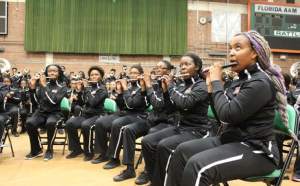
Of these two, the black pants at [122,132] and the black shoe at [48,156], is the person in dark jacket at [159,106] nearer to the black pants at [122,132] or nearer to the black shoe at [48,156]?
the black pants at [122,132]

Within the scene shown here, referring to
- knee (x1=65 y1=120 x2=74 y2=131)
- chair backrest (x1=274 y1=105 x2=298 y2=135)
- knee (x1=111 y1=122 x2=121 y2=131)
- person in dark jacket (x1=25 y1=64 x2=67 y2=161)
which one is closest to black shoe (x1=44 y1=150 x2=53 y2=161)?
person in dark jacket (x1=25 y1=64 x2=67 y2=161)

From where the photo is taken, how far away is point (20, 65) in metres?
12.4

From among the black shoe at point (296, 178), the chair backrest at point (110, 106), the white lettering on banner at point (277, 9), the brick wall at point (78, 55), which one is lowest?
the black shoe at point (296, 178)

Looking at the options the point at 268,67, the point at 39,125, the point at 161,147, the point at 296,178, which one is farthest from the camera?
the point at 39,125

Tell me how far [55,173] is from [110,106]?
4.06 ft

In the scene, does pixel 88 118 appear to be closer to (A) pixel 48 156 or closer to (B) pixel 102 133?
(B) pixel 102 133

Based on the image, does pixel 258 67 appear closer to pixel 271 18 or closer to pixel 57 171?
pixel 57 171

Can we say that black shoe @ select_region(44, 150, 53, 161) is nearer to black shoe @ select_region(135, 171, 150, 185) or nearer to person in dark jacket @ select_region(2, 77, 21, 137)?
black shoe @ select_region(135, 171, 150, 185)

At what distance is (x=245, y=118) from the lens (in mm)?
2092

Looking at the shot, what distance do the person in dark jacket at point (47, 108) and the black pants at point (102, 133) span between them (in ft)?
2.12

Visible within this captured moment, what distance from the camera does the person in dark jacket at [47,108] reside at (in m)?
5.00

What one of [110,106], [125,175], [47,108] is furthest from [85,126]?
[125,175]

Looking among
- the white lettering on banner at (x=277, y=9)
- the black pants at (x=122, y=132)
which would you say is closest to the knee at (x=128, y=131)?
the black pants at (x=122, y=132)

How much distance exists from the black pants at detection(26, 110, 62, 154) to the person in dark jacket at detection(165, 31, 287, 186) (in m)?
3.19
